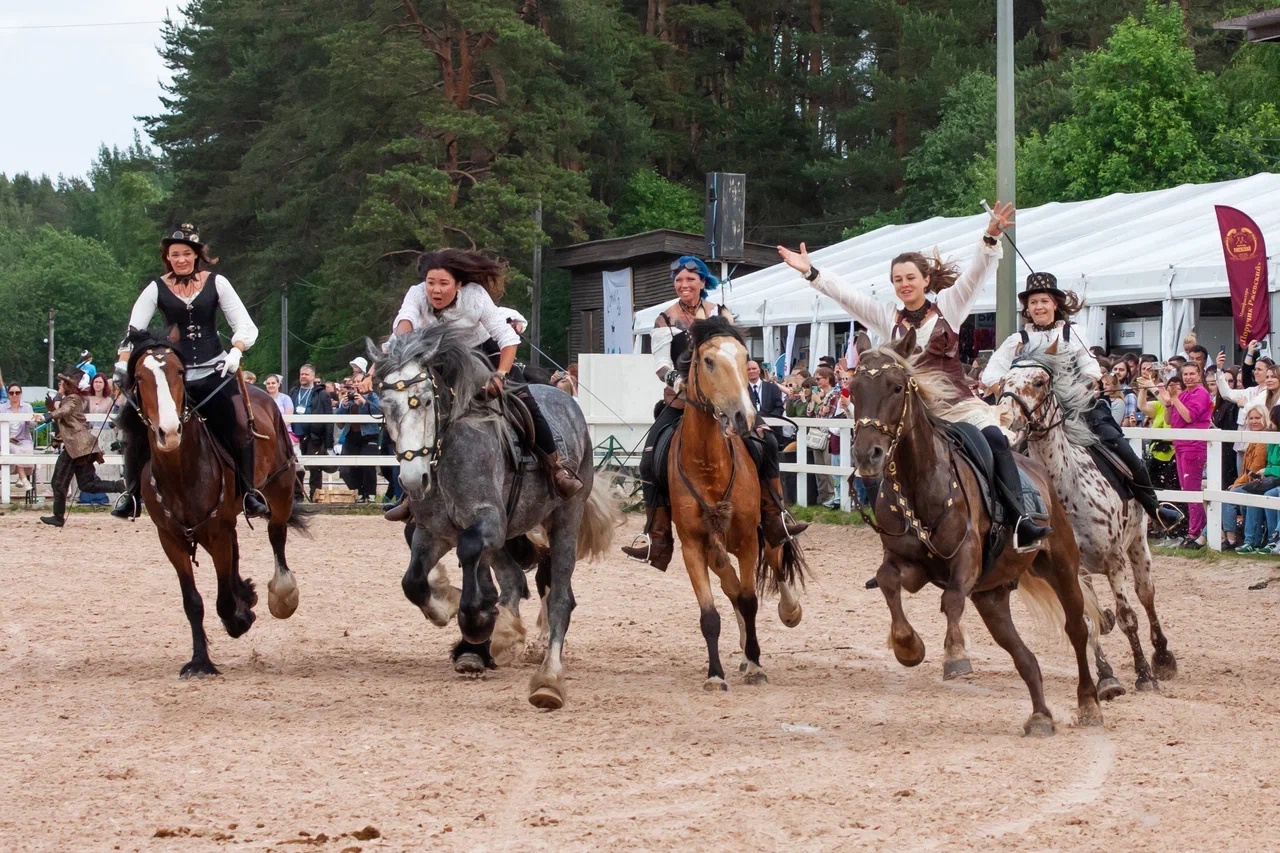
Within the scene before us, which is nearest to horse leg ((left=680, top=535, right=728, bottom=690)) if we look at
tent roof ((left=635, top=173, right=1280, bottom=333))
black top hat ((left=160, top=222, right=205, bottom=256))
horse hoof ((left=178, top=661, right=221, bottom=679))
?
horse hoof ((left=178, top=661, right=221, bottom=679))

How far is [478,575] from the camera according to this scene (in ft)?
27.6

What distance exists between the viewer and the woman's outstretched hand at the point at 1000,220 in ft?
27.8

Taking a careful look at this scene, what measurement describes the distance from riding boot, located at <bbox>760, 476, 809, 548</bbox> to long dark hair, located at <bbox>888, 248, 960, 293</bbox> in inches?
70.6

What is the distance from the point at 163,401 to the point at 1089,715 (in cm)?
537

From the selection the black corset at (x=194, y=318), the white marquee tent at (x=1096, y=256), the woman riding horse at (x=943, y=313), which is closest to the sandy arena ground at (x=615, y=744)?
the woman riding horse at (x=943, y=313)

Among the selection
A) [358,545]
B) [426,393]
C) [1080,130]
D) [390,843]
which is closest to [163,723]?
[426,393]

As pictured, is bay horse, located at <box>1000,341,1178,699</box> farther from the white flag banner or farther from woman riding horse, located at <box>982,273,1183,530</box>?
the white flag banner

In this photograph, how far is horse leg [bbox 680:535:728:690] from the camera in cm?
912

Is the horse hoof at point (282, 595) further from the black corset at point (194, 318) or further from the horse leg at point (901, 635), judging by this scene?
the horse leg at point (901, 635)

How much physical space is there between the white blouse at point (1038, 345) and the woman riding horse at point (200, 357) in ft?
14.9

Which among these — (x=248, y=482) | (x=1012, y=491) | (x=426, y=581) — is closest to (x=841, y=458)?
(x=248, y=482)

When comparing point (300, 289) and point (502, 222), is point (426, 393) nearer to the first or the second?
point (502, 222)

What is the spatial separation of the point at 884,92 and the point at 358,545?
36.1 m

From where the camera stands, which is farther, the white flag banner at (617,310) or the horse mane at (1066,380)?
the white flag banner at (617,310)
